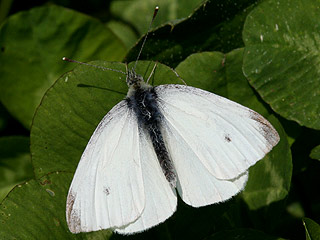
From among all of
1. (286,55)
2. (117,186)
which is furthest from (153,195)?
(286,55)

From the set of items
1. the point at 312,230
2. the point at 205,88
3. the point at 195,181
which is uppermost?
the point at 205,88

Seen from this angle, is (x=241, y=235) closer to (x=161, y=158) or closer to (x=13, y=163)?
(x=161, y=158)

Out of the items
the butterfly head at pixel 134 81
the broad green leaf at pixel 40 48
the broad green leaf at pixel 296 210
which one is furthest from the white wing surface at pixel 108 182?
the broad green leaf at pixel 296 210

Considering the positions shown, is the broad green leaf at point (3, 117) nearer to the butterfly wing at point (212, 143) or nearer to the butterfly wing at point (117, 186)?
the butterfly wing at point (117, 186)

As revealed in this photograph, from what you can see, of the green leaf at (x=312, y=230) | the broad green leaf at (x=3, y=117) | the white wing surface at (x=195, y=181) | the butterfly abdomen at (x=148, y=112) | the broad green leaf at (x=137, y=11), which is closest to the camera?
the green leaf at (x=312, y=230)

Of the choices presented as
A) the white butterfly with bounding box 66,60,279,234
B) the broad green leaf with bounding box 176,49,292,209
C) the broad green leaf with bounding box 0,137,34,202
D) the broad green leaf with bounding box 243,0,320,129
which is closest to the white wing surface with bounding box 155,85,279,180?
the white butterfly with bounding box 66,60,279,234
